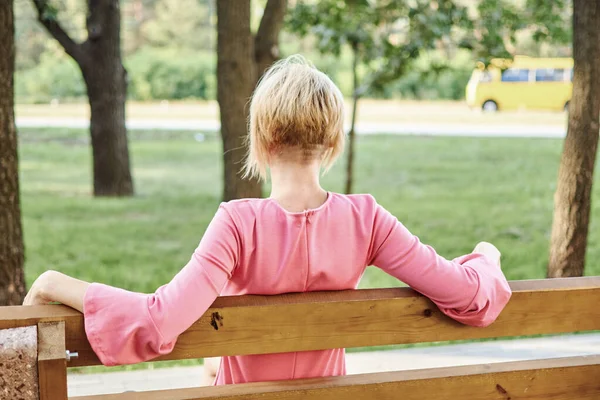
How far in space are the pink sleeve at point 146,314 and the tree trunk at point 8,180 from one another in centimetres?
253

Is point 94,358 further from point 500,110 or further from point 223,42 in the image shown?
point 500,110

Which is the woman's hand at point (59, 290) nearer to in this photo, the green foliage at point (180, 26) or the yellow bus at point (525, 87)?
the yellow bus at point (525, 87)

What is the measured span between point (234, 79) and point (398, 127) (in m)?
16.7

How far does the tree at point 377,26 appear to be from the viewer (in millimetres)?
7531

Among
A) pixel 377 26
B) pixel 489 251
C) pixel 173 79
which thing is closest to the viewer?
pixel 489 251

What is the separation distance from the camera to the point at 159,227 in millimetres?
9203

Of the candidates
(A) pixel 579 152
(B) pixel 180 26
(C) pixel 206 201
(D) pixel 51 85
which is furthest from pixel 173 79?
(A) pixel 579 152

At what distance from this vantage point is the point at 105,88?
11.6 meters

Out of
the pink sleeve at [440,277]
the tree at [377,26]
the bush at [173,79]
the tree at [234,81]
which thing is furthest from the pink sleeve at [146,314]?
the bush at [173,79]

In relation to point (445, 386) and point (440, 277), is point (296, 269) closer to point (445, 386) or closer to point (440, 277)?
point (440, 277)

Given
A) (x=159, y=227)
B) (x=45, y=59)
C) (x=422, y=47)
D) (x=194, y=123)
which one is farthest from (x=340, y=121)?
(x=45, y=59)

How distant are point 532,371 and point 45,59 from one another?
34516 mm

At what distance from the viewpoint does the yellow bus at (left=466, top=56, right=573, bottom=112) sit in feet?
90.5

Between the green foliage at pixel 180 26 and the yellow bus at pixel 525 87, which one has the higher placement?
the green foliage at pixel 180 26
